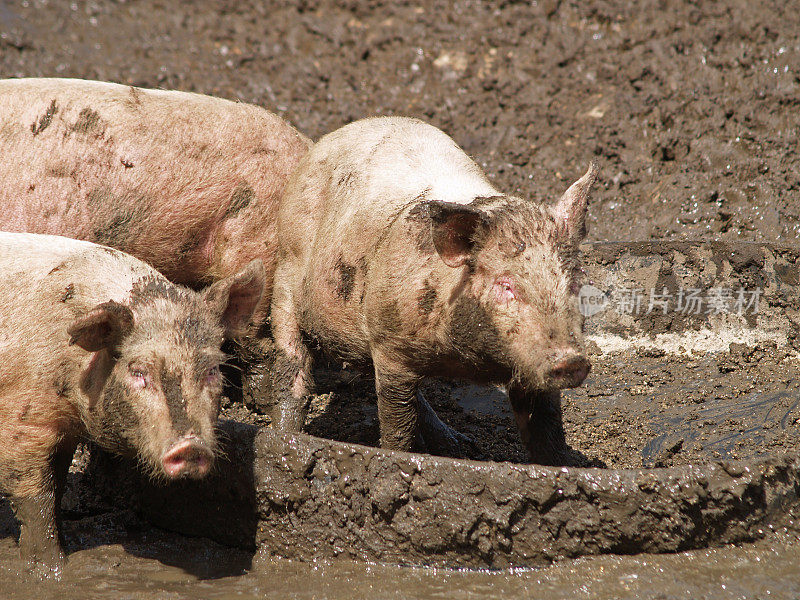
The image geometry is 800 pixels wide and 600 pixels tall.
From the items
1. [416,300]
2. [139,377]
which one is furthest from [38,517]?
[416,300]

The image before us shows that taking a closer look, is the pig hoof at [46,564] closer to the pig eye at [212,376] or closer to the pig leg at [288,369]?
the pig eye at [212,376]

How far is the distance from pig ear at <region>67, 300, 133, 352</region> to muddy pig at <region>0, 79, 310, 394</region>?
5.22 ft

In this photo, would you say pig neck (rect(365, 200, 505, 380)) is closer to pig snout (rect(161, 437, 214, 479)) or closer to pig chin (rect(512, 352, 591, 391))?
pig chin (rect(512, 352, 591, 391))

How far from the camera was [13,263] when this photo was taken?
4.59 metres

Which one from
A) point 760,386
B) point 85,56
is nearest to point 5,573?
point 760,386

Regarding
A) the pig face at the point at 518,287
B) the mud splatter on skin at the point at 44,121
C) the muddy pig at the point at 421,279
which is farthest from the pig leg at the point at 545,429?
the mud splatter on skin at the point at 44,121

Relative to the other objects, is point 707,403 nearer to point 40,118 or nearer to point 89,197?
point 89,197

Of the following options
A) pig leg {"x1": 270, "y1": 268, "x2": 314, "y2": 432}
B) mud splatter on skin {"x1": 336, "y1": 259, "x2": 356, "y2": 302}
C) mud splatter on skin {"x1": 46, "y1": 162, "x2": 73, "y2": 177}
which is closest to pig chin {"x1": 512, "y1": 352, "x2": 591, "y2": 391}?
mud splatter on skin {"x1": 336, "y1": 259, "x2": 356, "y2": 302}

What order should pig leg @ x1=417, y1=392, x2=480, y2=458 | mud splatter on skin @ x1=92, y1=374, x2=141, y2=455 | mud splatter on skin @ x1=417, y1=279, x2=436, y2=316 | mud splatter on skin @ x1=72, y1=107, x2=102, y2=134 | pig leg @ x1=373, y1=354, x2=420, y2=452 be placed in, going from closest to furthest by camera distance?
mud splatter on skin @ x1=92, y1=374, x2=141, y2=455, mud splatter on skin @ x1=417, y1=279, x2=436, y2=316, pig leg @ x1=373, y1=354, x2=420, y2=452, pig leg @ x1=417, y1=392, x2=480, y2=458, mud splatter on skin @ x1=72, y1=107, x2=102, y2=134

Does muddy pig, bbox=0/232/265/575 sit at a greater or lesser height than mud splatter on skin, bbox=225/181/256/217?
lesser

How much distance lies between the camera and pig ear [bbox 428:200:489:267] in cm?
416

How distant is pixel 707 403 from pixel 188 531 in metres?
3.15

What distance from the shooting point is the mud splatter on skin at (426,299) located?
4477 millimetres

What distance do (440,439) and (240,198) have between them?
189 cm
